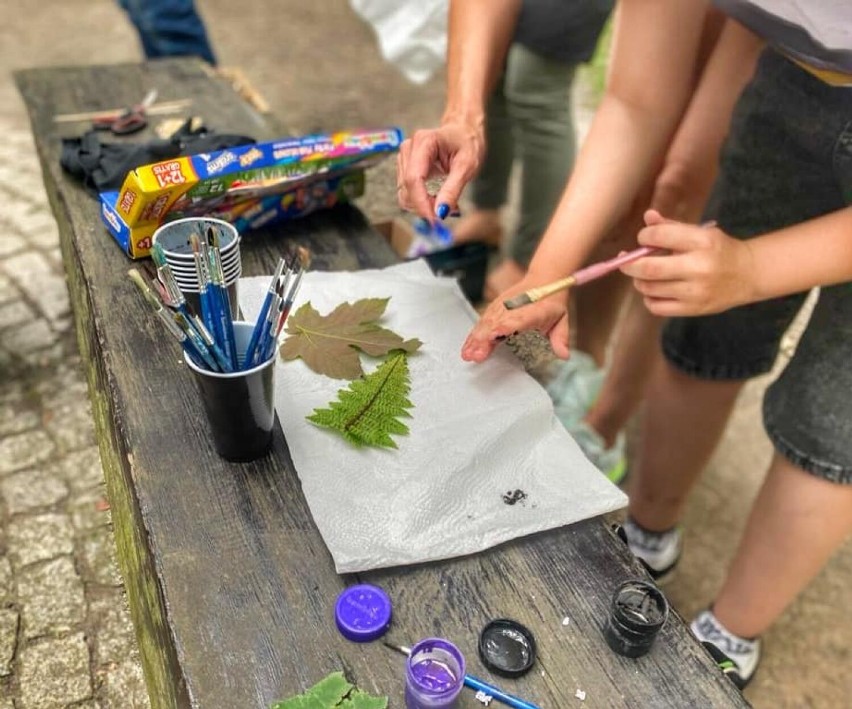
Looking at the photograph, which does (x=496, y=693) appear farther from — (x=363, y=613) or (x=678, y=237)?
(x=678, y=237)

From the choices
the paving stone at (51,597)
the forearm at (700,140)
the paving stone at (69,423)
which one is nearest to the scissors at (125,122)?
the paving stone at (69,423)

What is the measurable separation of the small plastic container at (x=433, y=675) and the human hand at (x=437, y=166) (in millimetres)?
589

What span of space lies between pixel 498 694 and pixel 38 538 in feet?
3.97

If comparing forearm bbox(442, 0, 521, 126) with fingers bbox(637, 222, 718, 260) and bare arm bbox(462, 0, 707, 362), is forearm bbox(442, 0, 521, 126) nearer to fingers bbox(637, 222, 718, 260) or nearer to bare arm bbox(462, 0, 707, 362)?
bare arm bbox(462, 0, 707, 362)

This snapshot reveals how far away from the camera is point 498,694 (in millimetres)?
689

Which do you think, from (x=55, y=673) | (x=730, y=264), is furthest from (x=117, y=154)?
(x=730, y=264)

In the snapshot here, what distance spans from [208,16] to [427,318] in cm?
383

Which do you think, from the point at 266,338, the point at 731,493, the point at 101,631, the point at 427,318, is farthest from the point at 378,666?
the point at 731,493

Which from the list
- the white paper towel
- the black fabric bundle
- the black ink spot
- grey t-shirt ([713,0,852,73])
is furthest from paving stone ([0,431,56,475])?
grey t-shirt ([713,0,852,73])

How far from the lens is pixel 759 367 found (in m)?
1.42

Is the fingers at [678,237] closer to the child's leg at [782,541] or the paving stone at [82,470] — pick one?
the child's leg at [782,541]

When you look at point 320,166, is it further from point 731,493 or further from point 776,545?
point 731,493

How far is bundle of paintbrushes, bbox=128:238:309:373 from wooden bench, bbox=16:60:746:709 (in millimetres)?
130

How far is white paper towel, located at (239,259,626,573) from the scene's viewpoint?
81 centimetres
